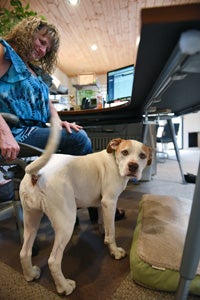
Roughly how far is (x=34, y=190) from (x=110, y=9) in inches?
147

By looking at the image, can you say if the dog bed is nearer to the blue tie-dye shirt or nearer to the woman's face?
the blue tie-dye shirt

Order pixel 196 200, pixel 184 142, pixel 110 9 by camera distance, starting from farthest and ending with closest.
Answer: pixel 184 142
pixel 110 9
pixel 196 200

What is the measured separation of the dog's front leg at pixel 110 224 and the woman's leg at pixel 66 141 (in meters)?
0.36

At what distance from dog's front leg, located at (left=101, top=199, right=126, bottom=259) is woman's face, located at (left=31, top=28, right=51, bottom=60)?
0.89m

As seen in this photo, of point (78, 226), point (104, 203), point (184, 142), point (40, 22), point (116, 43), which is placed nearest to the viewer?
point (104, 203)

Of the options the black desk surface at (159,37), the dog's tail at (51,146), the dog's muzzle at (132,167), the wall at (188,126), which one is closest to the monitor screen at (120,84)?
the black desk surface at (159,37)

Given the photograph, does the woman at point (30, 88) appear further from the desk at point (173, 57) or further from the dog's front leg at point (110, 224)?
the desk at point (173, 57)

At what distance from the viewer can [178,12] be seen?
350mm

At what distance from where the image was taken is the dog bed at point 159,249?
68 centimetres

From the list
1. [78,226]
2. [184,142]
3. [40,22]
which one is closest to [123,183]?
[78,226]

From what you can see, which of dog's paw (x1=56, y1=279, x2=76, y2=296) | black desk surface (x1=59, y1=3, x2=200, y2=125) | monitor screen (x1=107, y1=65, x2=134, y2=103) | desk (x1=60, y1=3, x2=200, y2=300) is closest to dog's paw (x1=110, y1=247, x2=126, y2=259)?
dog's paw (x1=56, y1=279, x2=76, y2=296)

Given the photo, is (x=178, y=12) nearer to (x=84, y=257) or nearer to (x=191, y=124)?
(x=84, y=257)

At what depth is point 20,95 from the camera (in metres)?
0.99

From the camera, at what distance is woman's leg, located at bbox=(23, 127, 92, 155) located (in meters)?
0.98
